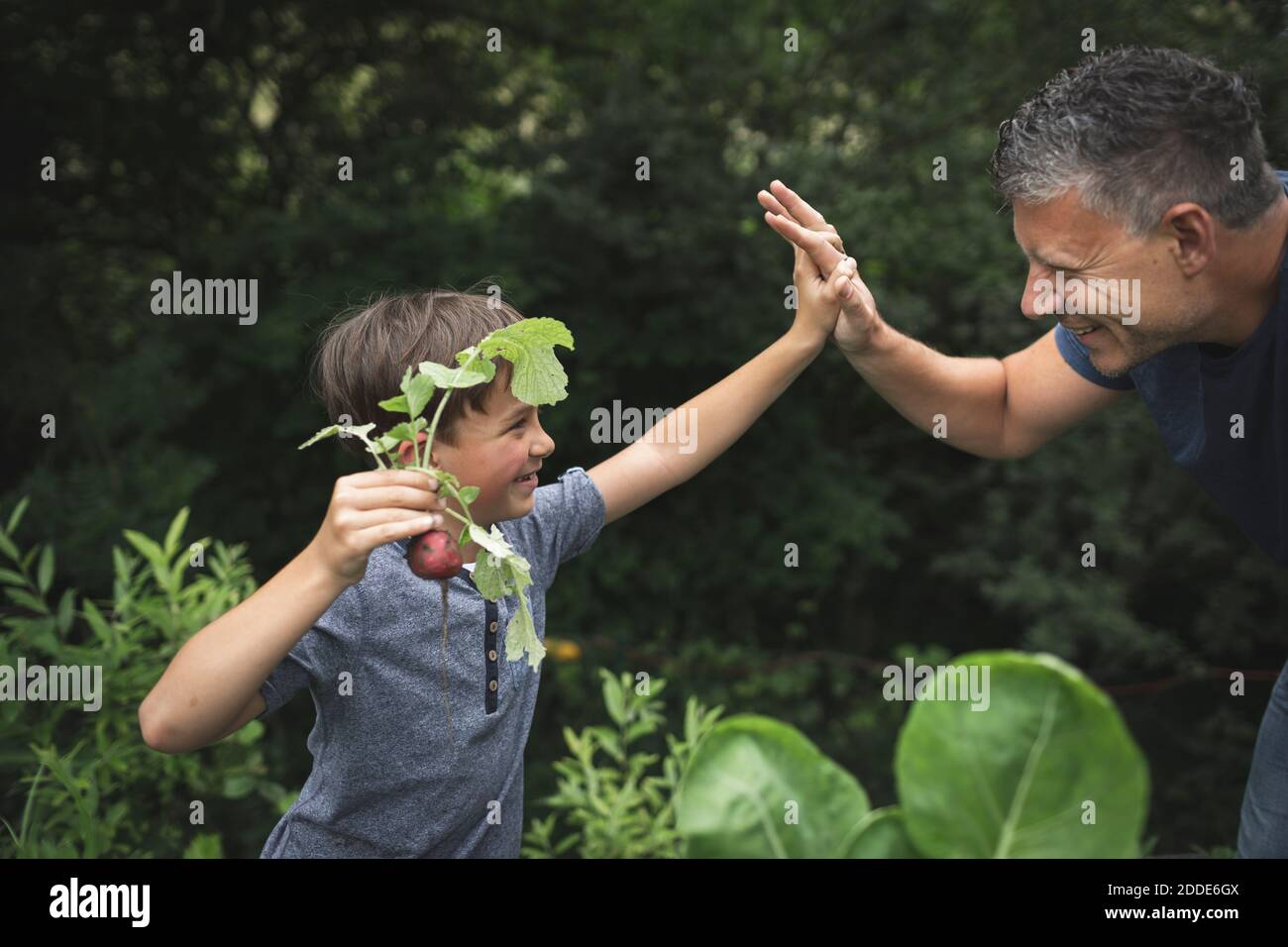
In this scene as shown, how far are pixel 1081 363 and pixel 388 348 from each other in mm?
1336

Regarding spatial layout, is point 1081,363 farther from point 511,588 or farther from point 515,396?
point 511,588

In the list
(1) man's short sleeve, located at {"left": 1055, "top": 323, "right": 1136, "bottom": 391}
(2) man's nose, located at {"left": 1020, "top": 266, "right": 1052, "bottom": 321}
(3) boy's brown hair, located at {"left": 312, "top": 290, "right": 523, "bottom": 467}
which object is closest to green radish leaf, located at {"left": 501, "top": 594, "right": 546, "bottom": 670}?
(3) boy's brown hair, located at {"left": 312, "top": 290, "right": 523, "bottom": 467}

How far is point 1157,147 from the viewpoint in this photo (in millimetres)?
1692

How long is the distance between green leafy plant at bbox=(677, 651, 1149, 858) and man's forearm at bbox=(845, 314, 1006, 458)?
4.99 ft

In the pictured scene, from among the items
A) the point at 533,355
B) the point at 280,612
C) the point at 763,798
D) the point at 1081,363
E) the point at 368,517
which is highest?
the point at 1081,363

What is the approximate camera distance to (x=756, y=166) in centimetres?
491

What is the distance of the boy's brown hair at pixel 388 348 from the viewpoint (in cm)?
175

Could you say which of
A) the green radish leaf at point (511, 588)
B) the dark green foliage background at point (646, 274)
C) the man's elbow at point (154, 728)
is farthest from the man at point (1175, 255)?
the dark green foliage background at point (646, 274)

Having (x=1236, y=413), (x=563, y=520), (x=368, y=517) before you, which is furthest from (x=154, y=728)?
(x=1236, y=413)

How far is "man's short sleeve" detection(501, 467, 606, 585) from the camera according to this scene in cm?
193

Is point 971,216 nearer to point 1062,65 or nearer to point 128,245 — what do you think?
point 1062,65

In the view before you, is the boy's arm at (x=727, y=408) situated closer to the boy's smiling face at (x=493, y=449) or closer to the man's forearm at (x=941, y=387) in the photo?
the man's forearm at (x=941, y=387)
